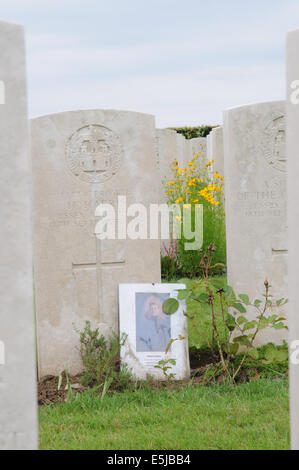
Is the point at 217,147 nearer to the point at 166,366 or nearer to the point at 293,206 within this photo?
the point at 166,366

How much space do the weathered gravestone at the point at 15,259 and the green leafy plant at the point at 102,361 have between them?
70.0 inches

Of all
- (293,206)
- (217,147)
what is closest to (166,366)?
(293,206)

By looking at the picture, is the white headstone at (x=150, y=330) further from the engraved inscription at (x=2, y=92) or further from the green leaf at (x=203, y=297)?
the engraved inscription at (x=2, y=92)

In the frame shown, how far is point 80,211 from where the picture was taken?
3936 millimetres

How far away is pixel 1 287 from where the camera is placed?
165cm

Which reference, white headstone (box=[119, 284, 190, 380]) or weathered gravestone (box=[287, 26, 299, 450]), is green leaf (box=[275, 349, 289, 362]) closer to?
white headstone (box=[119, 284, 190, 380])

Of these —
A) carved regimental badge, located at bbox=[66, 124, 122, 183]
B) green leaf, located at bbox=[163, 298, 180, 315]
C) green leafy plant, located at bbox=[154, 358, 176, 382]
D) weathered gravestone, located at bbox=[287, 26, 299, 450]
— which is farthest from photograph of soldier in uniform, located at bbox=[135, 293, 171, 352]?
weathered gravestone, located at bbox=[287, 26, 299, 450]

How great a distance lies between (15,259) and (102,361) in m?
2.20

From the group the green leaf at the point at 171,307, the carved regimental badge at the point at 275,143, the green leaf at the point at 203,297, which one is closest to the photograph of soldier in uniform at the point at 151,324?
the green leaf at the point at 171,307

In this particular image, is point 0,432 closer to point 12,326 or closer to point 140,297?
point 12,326

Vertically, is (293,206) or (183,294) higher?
(293,206)

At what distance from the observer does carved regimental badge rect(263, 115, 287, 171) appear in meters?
4.13

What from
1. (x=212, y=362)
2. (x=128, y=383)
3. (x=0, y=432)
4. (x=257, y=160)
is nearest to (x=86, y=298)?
(x=128, y=383)

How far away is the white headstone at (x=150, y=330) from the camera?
150 inches
